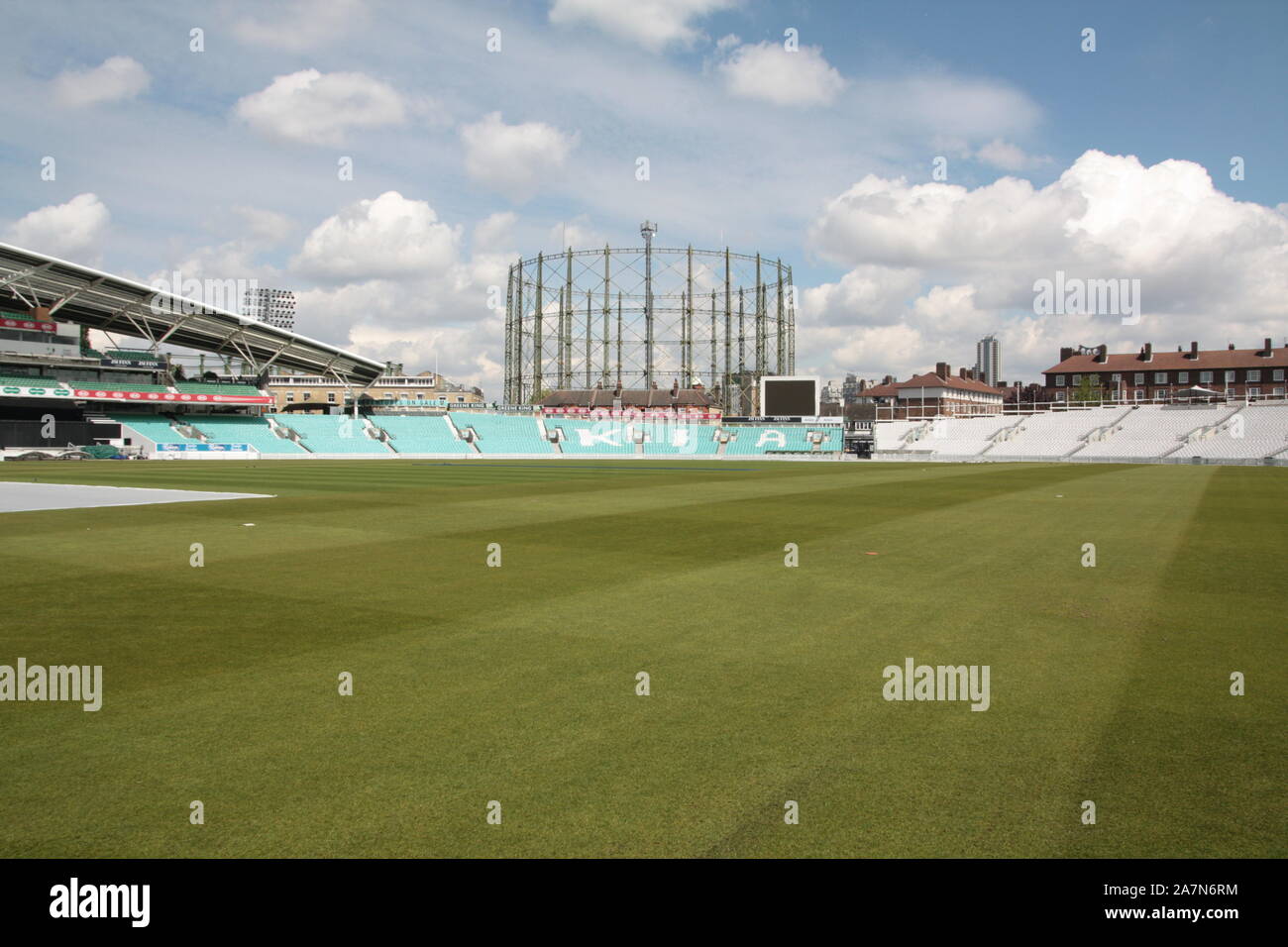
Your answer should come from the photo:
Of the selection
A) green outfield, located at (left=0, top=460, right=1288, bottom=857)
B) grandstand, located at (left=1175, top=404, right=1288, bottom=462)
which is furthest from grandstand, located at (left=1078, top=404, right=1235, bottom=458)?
green outfield, located at (left=0, top=460, right=1288, bottom=857)

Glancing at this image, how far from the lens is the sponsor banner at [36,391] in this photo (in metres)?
65.4

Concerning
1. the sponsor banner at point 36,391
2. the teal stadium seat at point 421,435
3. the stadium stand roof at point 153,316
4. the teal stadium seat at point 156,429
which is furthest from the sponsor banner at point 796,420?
the sponsor banner at point 36,391

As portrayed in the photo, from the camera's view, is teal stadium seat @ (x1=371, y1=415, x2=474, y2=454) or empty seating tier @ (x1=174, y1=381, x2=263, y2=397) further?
teal stadium seat @ (x1=371, y1=415, x2=474, y2=454)

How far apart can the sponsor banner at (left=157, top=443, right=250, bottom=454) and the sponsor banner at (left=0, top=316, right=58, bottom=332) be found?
13996mm

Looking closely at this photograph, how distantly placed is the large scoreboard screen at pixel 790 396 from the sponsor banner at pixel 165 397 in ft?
176

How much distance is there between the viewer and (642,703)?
6250 mm

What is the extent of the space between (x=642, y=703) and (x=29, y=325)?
83739 mm

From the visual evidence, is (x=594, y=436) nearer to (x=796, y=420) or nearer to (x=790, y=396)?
(x=790, y=396)

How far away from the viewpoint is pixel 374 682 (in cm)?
680

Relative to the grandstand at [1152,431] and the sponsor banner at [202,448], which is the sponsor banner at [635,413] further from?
the grandstand at [1152,431]

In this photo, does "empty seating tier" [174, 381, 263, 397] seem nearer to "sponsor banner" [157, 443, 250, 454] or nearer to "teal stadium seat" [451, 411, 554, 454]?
"sponsor banner" [157, 443, 250, 454]

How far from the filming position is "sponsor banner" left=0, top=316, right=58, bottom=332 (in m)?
68.1
